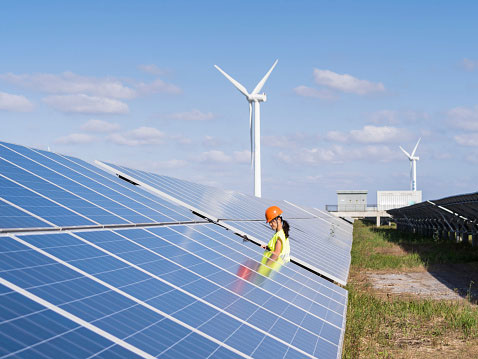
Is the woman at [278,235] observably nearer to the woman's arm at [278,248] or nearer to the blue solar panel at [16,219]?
the woman's arm at [278,248]

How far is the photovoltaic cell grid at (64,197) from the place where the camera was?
859cm

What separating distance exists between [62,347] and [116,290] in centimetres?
188

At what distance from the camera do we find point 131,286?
21.4 ft

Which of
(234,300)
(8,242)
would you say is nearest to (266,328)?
(234,300)

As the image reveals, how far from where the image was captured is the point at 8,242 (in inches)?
246

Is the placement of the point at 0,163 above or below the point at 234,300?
above

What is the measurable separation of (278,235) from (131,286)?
6327 millimetres

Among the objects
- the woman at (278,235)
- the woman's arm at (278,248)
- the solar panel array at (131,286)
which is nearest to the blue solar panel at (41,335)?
the solar panel array at (131,286)

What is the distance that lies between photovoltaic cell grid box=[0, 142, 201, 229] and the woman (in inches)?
89.1

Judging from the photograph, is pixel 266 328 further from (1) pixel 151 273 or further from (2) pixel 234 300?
(1) pixel 151 273

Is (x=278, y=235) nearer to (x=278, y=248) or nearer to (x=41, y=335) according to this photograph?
(x=278, y=248)

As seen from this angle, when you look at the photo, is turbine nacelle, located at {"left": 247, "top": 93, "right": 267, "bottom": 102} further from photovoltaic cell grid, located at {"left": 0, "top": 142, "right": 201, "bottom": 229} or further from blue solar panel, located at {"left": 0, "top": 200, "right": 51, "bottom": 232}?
blue solar panel, located at {"left": 0, "top": 200, "right": 51, "bottom": 232}

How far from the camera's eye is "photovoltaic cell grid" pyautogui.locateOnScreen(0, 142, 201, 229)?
8594 millimetres

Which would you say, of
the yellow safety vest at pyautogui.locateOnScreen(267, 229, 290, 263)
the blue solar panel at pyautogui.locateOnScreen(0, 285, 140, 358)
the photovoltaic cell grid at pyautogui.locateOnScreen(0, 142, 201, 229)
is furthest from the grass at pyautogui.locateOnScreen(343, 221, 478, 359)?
the blue solar panel at pyautogui.locateOnScreen(0, 285, 140, 358)
